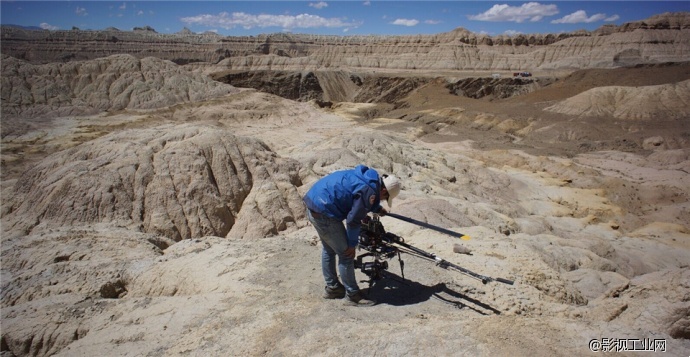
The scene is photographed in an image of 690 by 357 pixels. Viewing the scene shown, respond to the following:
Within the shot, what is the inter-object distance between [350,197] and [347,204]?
9 cm

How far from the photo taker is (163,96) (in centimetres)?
3475

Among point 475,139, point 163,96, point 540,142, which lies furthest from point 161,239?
point 163,96

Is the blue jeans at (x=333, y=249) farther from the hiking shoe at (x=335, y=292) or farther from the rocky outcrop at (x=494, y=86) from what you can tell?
the rocky outcrop at (x=494, y=86)

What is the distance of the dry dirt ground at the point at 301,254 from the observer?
3914mm

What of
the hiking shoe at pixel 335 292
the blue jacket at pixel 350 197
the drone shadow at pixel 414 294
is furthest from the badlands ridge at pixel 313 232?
the blue jacket at pixel 350 197

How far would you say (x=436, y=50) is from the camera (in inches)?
2515

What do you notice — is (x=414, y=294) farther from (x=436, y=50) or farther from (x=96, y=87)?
(x=436, y=50)

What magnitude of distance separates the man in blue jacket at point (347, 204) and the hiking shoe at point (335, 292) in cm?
18

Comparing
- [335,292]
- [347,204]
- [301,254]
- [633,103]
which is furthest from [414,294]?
[633,103]

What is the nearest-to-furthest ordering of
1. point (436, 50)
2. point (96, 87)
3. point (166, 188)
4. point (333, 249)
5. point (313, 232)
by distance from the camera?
point (333, 249) → point (313, 232) → point (166, 188) → point (96, 87) → point (436, 50)

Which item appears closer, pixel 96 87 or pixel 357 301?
pixel 357 301

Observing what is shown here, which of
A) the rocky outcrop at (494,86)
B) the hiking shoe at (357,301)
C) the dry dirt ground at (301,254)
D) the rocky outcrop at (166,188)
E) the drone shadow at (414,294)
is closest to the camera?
the dry dirt ground at (301,254)

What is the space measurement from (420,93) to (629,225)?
106 ft

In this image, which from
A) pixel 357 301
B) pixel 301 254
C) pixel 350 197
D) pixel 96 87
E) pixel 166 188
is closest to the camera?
pixel 350 197
